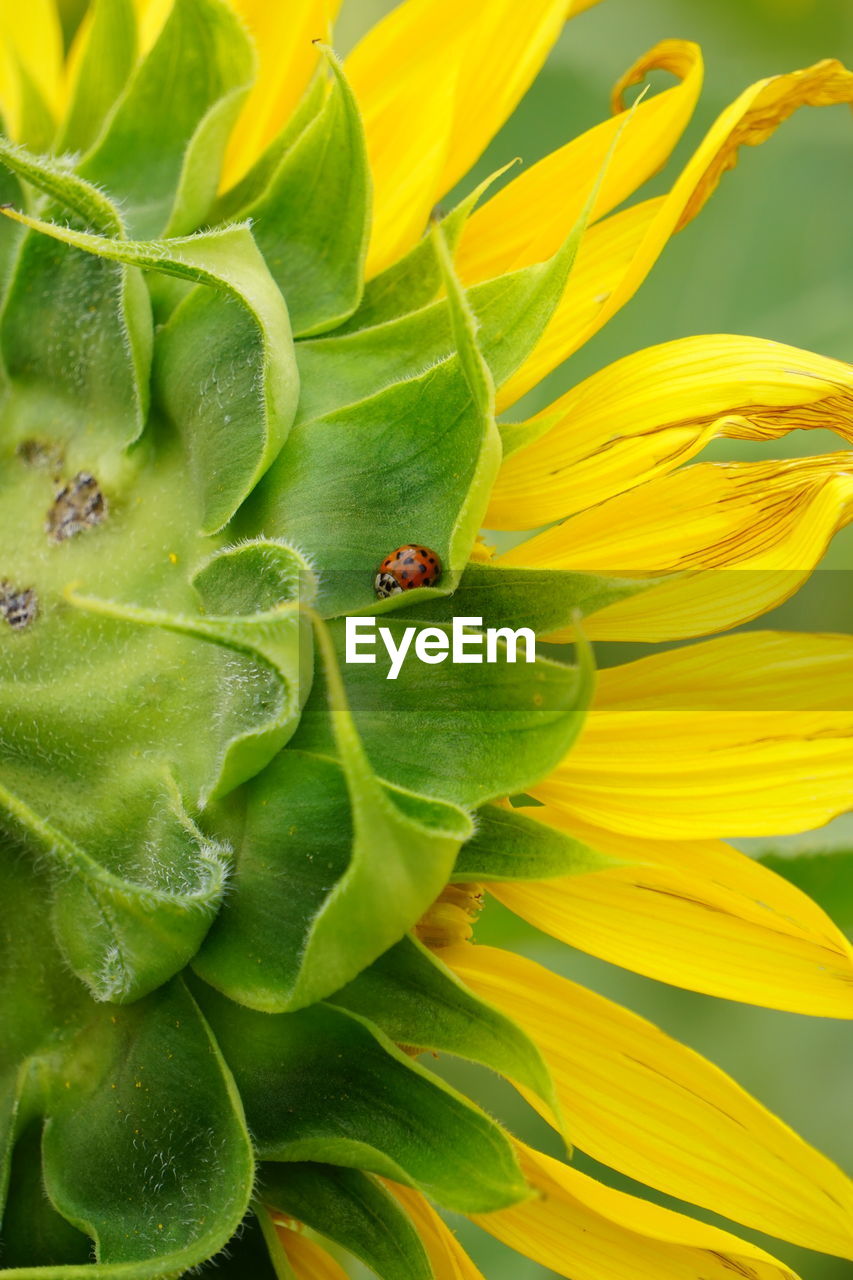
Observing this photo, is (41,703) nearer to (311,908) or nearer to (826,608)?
(311,908)

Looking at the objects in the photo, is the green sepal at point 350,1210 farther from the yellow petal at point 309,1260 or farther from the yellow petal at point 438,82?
the yellow petal at point 438,82

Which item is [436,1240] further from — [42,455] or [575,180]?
[575,180]

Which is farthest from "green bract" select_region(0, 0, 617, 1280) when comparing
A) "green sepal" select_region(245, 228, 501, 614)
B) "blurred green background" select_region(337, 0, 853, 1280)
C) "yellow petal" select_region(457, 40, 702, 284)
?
"blurred green background" select_region(337, 0, 853, 1280)

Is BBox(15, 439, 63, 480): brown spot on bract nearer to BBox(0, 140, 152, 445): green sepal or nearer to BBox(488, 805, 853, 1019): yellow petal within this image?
BBox(0, 140, 152, 445): green sepal

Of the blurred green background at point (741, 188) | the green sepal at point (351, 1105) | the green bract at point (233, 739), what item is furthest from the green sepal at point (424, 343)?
the blurred green background at point (741, 188)

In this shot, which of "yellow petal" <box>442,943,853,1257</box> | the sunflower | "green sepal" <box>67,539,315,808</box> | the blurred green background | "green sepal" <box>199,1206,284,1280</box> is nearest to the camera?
"green sepal" <box>67,539,315,808</box>

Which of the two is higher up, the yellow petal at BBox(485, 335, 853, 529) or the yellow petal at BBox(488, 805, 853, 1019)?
the yellow petal at BBox(485, 335, 853, 529)

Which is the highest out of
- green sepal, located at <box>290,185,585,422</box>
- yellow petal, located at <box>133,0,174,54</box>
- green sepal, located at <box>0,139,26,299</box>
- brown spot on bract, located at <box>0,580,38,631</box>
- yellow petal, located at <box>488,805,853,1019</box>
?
yellow petal, located at <box>133,0,174,54</box>

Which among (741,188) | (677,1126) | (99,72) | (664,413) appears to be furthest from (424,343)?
(741,188)
